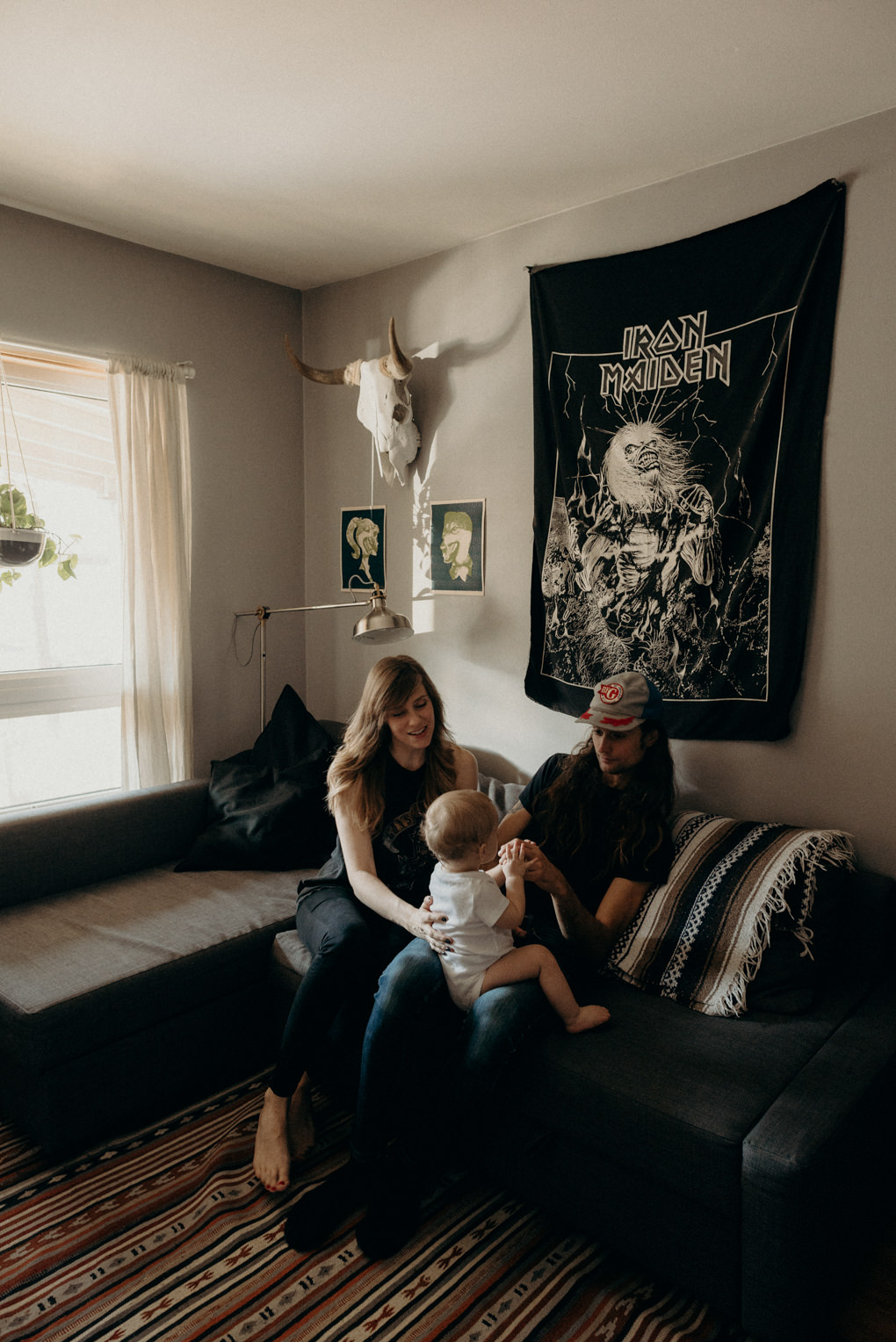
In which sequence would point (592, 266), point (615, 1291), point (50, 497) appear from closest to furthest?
point (615, 1291), point (592, 266), point (50, 497)

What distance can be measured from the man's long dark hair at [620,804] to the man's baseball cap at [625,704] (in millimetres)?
54

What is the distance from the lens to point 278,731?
3.42m

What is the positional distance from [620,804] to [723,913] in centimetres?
37

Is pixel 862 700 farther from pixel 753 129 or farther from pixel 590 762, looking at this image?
pixel 753 129

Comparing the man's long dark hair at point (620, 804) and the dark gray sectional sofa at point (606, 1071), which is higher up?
the man's long dark hair at point (620, 804)

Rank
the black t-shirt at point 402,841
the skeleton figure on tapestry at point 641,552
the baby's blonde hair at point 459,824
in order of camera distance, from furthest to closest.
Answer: the skeleton figure on tapestry at point 641,552
the black t-shirt at point 402,841
the baby's blonde hair at point 459,824

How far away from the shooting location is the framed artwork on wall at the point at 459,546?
326 centimetres

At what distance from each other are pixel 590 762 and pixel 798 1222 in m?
1.18

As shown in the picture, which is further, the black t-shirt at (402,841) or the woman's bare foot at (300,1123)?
the black t-shirt at (402,841)

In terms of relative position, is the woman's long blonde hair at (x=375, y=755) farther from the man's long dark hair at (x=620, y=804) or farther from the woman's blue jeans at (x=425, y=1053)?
the woman's blue jeans at (x=425, y=1053)

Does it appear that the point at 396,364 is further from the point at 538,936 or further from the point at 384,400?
the point at 538,936

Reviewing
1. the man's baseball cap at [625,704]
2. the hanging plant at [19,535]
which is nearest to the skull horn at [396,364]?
the hanging plant at [19,535]

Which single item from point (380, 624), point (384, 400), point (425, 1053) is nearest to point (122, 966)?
point (425, 1053)

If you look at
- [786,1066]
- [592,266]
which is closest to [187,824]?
[786,1066]
